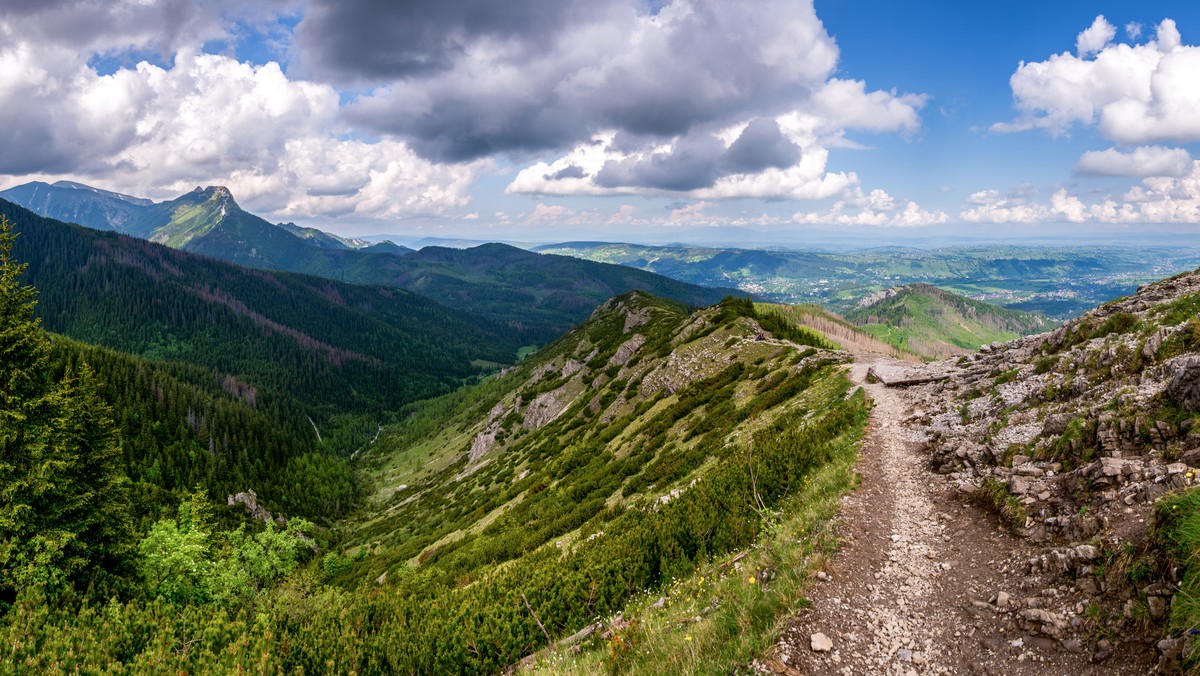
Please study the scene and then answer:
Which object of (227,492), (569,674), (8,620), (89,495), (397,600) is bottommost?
(227,492)

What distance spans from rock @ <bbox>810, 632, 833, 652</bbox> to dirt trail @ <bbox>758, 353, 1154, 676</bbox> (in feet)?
0.24

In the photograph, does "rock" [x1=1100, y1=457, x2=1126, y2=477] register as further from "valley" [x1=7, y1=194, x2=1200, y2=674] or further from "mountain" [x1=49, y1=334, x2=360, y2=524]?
"mountain" [x1=49, y1=334, x2=360, y2=524]

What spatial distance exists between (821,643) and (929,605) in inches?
133

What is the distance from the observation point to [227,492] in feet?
454

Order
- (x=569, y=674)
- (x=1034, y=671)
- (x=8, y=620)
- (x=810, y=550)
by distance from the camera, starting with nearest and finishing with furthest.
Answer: (x=1034, y=671), (x=569, y=674), (x=810, y=550), (x=8, y=620)

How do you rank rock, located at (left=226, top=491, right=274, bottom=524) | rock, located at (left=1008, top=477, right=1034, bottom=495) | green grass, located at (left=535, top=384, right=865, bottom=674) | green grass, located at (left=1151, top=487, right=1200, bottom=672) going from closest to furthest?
green grass, located at (left=1151, top=487, right=1200, bottom=672) < green grass, located at (left=535, top=384, right=865, bottom=674) < rock, located at (left=1008, top=477, right=1034, bottom=495) < rock, located at (left=226, top=491, right=274, bottom=524)

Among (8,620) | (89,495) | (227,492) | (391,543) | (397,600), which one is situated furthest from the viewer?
(227,492)

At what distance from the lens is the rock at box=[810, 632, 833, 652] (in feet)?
30.3

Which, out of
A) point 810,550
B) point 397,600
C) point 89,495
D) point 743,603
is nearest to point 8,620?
point 89,495

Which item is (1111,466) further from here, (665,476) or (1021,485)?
(665,476)

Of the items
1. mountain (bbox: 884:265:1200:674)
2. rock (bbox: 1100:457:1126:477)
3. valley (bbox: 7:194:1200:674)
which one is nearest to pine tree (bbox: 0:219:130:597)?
valley (bbox: 7:194:1200:674)

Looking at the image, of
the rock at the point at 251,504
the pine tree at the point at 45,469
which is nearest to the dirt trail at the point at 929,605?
the pine tree at the point at 45,469

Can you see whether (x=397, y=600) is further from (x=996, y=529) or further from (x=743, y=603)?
(x=996, y=529)

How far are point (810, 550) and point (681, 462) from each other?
22154 millimetres
